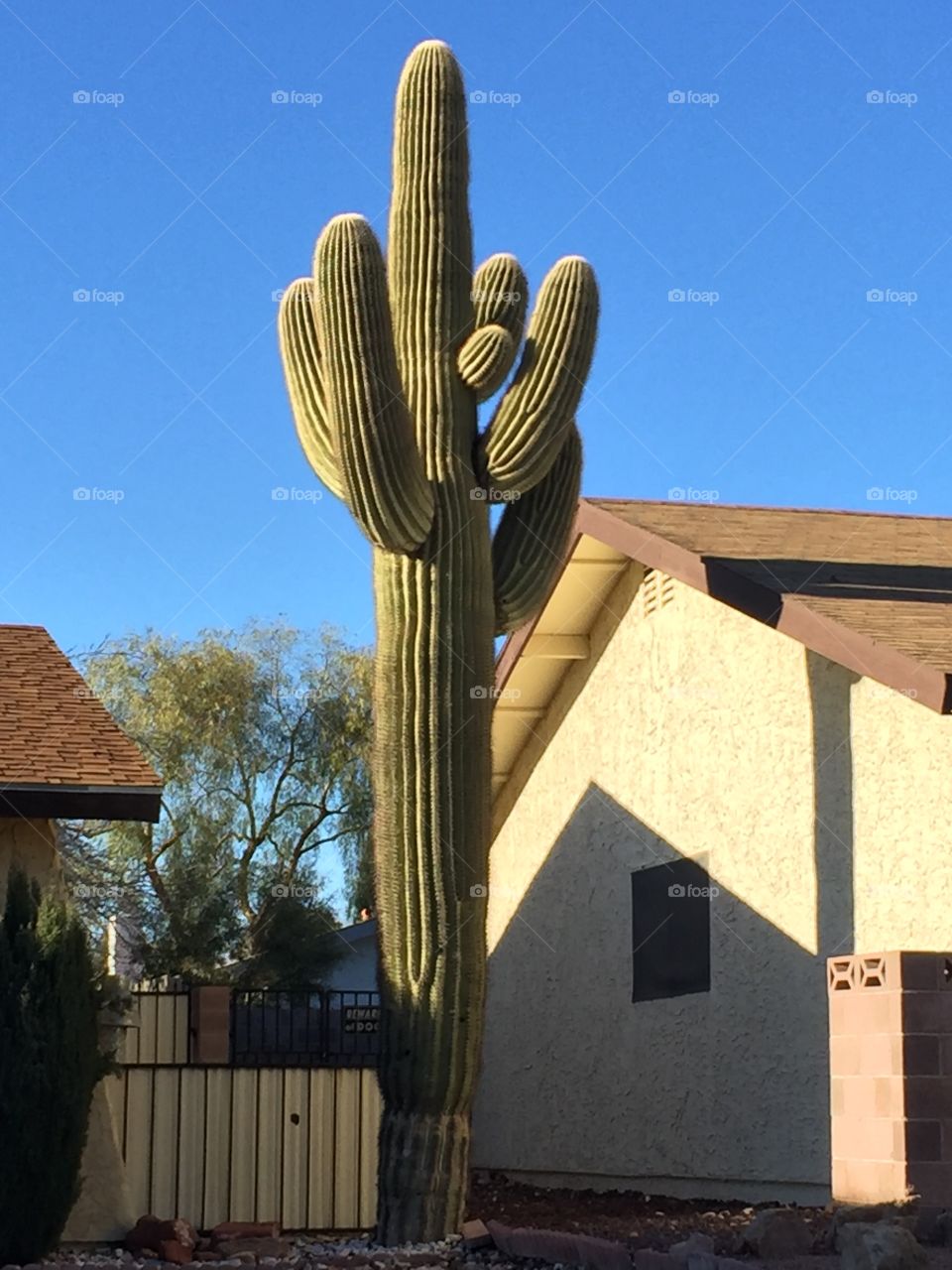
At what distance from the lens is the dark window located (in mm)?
14297

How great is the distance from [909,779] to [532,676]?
608 cm

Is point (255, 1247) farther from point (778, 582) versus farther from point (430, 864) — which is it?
point (778, 582)

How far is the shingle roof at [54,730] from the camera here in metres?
10.5

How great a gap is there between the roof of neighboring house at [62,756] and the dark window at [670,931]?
513 centimetres

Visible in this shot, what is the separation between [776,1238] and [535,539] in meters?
5.39

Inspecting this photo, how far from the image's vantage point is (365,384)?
35.8ft

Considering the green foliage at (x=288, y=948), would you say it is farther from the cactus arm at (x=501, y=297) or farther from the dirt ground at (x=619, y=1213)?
the cactus arm at (x=501, y=297)

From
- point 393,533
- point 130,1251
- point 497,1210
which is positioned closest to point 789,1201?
point 497,1210

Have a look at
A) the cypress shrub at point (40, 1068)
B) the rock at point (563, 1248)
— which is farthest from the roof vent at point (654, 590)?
the cypress shrub at point (40, 1068)

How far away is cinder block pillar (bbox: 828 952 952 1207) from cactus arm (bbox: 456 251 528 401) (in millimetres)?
4218

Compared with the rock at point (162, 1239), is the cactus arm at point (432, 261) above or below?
above

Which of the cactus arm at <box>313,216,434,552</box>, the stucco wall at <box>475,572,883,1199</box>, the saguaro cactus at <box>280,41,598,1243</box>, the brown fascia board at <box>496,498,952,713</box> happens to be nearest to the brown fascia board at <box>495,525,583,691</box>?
the stucco wall at <box>475,572,883,1199</box>

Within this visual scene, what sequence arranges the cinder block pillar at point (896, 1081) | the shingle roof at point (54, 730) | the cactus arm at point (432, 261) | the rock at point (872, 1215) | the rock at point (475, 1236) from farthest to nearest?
1. the cactus arm at point (432, 261)
2. the shingle roof at point (54, 730)
3. the rock at point (475, 1236)
4. the cinder block pillar at point (896, 1081)
5. the rock at point (872, 1215)

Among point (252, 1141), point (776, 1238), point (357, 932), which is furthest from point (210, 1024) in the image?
point (357, 932)
